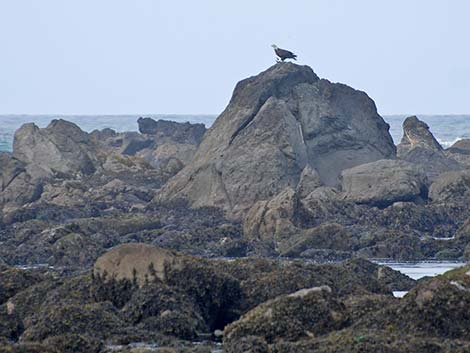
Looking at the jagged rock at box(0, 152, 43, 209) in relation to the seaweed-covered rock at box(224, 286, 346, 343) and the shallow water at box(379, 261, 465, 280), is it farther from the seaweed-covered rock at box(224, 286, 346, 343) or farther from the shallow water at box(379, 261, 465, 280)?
the seaweed-covered rock at box(224, 286, 346, 343)

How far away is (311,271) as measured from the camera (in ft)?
52.7

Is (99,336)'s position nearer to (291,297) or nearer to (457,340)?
(291,297)

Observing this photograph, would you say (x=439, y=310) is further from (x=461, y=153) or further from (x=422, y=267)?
(x=461, y=153)

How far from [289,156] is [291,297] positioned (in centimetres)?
2358

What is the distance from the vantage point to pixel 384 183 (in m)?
34.4

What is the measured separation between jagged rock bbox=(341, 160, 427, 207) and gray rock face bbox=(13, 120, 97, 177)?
1127 cm

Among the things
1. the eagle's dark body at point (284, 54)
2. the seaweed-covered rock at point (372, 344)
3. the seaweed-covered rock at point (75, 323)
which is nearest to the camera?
the seaweed-covered rock at point (372, 344)

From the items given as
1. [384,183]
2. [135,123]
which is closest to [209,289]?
[384,183]

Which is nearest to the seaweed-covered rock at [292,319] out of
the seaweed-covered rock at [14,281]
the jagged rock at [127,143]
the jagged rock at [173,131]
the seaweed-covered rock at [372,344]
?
the seaweed-covered rock at [372,344]

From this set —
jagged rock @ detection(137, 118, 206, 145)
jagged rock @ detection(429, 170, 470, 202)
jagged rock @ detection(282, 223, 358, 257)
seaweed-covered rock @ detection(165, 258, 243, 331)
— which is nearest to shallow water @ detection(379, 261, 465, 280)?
jagged rock @ detection(282, 223, 358, 257)

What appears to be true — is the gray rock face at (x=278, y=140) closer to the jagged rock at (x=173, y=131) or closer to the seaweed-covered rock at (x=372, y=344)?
the jagged rock at (x=173, y=131)

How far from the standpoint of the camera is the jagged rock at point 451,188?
35.9 meters

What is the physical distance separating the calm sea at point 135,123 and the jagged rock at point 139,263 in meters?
68.5

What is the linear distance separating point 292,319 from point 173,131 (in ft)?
170
